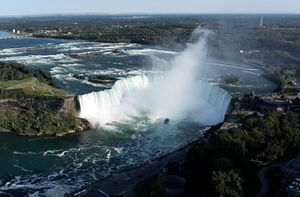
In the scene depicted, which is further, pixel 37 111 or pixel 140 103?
pixel 140 103

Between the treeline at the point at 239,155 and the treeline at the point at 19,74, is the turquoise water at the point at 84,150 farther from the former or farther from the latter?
the treeline at the point at 239,155

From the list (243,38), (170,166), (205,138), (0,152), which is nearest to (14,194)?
(0,152)

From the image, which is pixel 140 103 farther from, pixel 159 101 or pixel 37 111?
pixel 37 111

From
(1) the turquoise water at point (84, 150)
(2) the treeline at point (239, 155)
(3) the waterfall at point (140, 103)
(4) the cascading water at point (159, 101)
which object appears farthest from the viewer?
(4) the cascading water at point (159, 101)

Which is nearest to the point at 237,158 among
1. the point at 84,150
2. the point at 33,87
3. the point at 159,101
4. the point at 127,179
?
the point at 127,179

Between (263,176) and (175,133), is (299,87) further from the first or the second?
(263,176)

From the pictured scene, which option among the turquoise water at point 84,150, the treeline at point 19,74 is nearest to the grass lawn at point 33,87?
the treeline at point 19,74

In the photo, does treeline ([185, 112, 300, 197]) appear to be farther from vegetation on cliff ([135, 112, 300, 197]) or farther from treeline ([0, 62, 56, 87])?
treeline ([0, 62, 56, 87])
